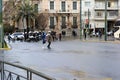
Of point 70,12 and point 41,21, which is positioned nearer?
point 41,21

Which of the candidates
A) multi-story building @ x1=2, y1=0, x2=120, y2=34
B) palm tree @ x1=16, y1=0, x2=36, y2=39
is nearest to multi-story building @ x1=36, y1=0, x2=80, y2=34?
multi-story building @ x1=2, y1=0, x2=120, y2=34

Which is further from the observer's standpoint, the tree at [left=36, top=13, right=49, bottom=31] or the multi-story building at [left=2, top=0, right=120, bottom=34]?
the multi-story building at [left=2, top=0, right=120, bottom=34]

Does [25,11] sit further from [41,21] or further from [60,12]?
[60,12]

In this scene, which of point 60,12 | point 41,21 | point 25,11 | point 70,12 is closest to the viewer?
point 25,11

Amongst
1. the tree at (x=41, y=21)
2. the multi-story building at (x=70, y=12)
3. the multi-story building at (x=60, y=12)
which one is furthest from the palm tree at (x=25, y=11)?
the multi-story building at (x=60, y=12)

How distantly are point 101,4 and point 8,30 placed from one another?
24.2 metres

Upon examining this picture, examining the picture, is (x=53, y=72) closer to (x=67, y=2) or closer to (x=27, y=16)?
(x=27, y=16)

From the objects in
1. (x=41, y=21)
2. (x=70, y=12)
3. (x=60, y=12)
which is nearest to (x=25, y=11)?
(x=41, y=21)

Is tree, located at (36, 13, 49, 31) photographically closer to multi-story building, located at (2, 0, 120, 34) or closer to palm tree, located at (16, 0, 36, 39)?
multi-story building, located at (2, 0, 120, 34)

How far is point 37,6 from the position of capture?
4323 inches

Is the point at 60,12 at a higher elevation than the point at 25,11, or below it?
below

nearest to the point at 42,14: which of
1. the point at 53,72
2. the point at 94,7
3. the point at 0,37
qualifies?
the point at 94,7

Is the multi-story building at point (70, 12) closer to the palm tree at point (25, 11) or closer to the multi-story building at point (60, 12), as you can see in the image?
the multi-story building at point (60, 12)

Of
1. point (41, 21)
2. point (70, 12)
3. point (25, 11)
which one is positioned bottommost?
point (41, 21)
